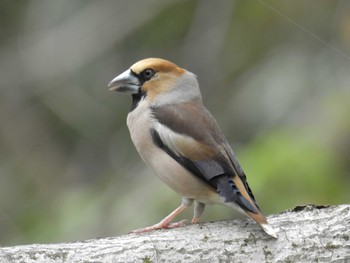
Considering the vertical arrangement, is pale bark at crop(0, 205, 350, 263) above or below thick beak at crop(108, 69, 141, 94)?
below

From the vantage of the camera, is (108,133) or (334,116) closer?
(334,116)

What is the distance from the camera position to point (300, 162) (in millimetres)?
8109

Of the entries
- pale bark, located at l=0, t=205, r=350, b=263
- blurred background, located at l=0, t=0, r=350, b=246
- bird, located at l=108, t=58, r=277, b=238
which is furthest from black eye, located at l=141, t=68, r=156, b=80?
blurred background, located at l=0, t=0, r=350, b=246

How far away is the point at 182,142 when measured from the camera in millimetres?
6121

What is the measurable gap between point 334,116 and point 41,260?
400cm

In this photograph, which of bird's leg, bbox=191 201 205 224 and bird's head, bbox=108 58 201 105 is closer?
bird's leg, bbox=191 201 205 224

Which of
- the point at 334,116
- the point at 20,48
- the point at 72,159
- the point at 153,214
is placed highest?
the point at 20,48

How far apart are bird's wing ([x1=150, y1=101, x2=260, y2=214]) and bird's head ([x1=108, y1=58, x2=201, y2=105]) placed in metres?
0.18

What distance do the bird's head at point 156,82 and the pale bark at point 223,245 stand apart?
1.03 meters

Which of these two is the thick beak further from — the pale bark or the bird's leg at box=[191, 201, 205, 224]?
the pale bark

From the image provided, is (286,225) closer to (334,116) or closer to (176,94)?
(176,94)

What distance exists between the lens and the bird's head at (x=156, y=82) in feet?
21.5

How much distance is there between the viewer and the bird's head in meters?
6.55

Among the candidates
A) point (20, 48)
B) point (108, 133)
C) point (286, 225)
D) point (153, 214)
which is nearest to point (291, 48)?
point (108, 133)
